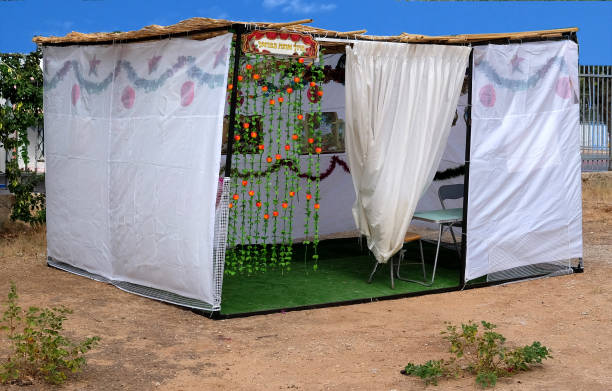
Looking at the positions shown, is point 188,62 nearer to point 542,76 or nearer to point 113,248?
point 113,248

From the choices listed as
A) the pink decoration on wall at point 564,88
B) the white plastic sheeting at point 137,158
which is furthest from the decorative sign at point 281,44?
the pink decoration on wall at point 564,88

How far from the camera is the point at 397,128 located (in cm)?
723

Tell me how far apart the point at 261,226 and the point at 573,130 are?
3.34 meters

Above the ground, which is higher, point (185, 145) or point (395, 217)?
point (185, 145)

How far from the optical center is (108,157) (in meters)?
7.47

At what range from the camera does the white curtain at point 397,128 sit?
711 centimetres

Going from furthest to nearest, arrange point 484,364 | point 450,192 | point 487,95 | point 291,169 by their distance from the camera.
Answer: point 291,169
point 450,192
point 487,95
point 484,364

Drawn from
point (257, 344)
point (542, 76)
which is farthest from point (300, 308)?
point (542, 76)

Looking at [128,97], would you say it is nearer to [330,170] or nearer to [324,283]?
[324,283]

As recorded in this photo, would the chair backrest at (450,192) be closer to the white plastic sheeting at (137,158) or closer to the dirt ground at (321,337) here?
the dirt ground at (321,337)

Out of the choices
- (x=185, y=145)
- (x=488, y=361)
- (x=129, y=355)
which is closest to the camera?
(x=488, y=361)

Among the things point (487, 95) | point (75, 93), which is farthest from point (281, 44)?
point (75, 93)

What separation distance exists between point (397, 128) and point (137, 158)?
2.18 metres

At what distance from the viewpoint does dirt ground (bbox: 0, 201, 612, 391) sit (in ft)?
16.6
